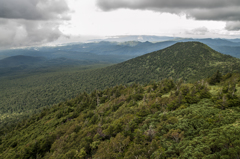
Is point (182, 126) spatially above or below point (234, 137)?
below

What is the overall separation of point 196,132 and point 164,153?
501 inches

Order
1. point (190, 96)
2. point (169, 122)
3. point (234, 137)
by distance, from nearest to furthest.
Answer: point (234, 137) < point (169, 122) < point (190, 96)

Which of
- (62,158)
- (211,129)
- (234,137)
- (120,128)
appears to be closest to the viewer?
(234,137)

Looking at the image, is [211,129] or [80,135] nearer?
[211,129]

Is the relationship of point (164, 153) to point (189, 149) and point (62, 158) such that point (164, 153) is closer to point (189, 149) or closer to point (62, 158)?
point (189, 149)

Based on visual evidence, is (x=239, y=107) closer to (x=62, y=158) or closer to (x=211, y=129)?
(x=211, y=129)

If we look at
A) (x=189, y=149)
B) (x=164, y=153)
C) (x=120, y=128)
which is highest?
(x=189, y=149)

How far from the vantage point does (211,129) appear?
3566 centimetres

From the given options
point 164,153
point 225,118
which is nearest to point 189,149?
point 164,153

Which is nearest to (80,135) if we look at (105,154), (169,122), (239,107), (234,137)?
(105,154)

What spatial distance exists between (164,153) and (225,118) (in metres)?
23.5

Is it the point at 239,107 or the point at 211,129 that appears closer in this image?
the point at 211,129

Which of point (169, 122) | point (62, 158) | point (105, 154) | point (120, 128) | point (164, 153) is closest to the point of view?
point (164, 153)

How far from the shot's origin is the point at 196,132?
3631 centimetres
